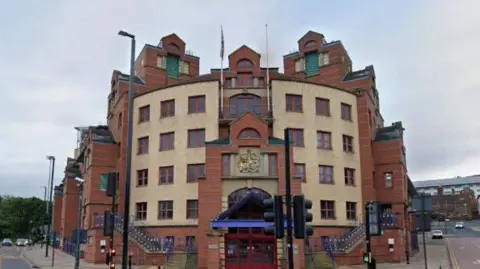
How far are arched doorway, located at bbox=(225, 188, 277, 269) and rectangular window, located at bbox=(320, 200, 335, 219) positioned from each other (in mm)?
9717

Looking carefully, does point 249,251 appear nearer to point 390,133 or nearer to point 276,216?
point 390,133

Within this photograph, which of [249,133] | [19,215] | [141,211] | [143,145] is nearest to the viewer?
[249,133]

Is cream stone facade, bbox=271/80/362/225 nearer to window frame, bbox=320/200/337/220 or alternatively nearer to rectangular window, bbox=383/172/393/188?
window frame, bbox=320/200/337/220

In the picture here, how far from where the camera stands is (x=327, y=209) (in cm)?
4556

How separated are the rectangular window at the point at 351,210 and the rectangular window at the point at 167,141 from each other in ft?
54.2

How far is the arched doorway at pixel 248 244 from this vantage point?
36469mm

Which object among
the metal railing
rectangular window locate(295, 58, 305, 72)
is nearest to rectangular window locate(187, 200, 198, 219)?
the metal railing

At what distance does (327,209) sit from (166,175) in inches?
569

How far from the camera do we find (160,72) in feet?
190

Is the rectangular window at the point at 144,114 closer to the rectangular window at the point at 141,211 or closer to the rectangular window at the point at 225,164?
the rectangular window at the point at 141,211

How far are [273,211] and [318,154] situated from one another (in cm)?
3255

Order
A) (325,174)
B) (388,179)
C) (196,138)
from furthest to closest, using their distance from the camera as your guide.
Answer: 1. (388,179)
2. (325,174)
3. (196,138)

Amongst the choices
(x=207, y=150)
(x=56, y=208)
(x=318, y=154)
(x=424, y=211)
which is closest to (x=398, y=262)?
(x=318, y=154)

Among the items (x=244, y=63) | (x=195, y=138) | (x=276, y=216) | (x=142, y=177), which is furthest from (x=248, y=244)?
(x=276, y=216)
